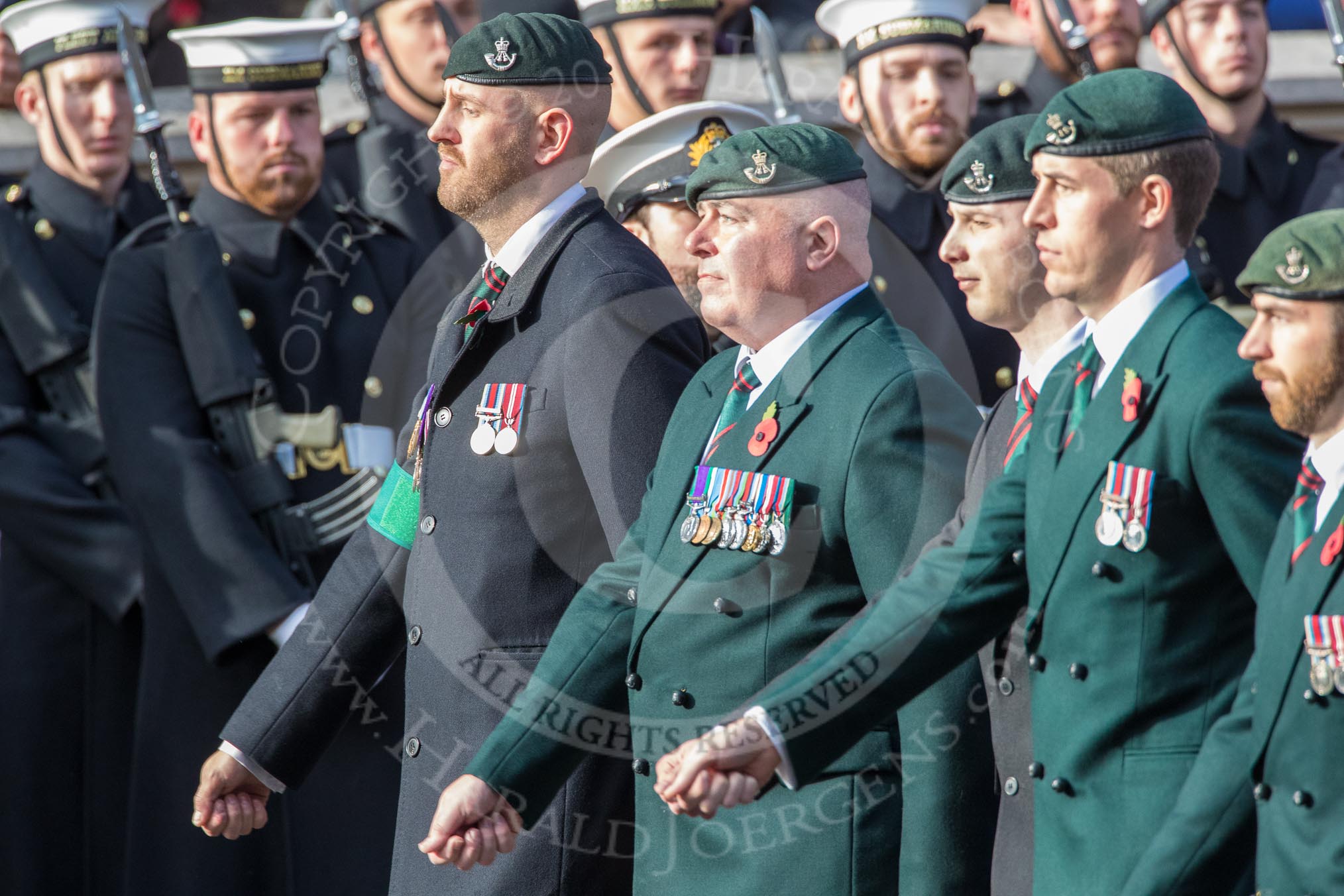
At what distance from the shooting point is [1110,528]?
3256 millimetres

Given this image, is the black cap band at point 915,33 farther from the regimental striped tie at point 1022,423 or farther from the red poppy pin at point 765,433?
the red poppy pin at point 765,433

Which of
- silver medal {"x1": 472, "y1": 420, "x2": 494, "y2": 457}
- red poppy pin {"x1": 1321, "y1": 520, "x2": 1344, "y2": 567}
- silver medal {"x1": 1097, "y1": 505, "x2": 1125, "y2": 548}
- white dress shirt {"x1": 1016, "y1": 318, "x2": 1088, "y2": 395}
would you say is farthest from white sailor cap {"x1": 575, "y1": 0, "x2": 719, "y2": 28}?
red poppy pin {"x1": 1321, "y1": 520, "x2": 1344, "y2": 567}

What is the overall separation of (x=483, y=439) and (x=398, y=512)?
19.0 inches

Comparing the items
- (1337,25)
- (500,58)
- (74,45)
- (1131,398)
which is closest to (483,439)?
(500,58)

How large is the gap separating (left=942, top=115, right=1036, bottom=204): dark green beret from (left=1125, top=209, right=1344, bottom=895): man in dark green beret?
4.04ft

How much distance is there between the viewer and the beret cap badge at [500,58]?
4.34m

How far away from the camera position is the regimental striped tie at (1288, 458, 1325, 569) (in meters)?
3.02

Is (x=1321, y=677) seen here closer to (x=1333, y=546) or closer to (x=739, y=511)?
(x=1333, y=546)

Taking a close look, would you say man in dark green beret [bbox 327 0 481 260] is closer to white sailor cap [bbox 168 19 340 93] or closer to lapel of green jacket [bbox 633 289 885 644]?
white sailor cap [bbox 168 19 340 93]

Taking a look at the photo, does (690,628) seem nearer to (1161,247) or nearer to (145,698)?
(1161,247)

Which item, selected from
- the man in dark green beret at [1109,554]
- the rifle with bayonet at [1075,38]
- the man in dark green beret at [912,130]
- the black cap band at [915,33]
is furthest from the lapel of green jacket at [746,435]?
the rifle with bayonet at [1075,38]

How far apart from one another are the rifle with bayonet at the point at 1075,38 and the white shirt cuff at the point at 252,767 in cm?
341

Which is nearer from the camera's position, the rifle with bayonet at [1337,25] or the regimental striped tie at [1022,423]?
the regimental striped tie at [1022,423]

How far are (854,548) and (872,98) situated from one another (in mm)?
3072
